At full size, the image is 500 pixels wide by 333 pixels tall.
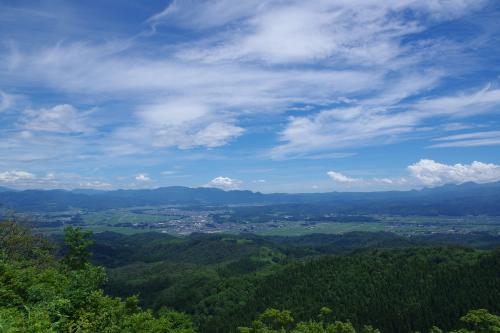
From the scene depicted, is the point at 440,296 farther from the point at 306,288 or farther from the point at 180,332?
the point at 180,332

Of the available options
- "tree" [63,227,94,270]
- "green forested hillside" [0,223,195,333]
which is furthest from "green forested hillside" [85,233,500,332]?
"green forested hillside" [0,223,195,333]

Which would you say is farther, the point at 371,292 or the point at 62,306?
the point at 371,292

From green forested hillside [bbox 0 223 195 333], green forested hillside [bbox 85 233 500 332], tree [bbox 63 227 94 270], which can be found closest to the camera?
green forested hillside [bbox 0 223 195 333]

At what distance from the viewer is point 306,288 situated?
561ft

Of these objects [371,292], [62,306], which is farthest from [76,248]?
[371,292]

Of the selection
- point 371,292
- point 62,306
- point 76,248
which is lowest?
point 371,292

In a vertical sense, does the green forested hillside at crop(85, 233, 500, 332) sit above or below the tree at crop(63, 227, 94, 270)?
below

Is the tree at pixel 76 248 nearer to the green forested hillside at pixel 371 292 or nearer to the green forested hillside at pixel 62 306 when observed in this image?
the green forested hillside at pixel 62 306

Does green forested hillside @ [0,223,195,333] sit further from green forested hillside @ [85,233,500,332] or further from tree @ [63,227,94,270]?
green forested hillside @ [85,233,500,332]

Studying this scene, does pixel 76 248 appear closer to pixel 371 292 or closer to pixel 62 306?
pixel 62 306

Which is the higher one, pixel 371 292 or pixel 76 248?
pixel 76 248

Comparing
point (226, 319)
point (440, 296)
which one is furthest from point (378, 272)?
point (226, 319)

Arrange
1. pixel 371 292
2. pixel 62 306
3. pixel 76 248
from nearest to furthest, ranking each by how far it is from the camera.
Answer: pixel 62 306 → pixel 76 248 → pixel 371 292

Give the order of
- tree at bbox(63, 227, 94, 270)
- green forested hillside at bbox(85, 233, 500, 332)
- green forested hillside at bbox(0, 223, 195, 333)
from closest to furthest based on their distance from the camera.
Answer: green forested hillside at bbox(0, 223, 195, 333) < tree at bbox(63, 227, 94, 270) < green forested hillside at bbox(85, 233, 500, 332)
